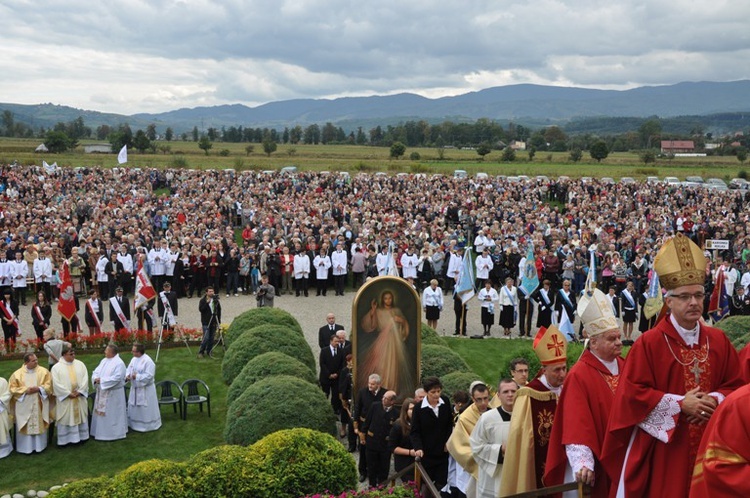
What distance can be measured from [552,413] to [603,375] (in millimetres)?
754

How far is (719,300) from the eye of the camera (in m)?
19.6

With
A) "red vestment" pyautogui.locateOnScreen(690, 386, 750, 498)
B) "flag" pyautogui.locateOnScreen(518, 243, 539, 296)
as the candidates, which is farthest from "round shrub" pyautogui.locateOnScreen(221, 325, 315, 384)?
"red vestment" pyautogui.locateOnScreen(690, 386, 750, 498)

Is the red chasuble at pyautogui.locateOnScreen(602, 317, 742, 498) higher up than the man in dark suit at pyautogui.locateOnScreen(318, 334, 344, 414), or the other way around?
→ the red chasuble at pyautogui.locateOnScreen(602, 317, 742, 498)

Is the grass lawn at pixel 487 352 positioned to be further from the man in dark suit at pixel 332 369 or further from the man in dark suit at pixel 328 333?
the man in dark suit at pixel 332 369

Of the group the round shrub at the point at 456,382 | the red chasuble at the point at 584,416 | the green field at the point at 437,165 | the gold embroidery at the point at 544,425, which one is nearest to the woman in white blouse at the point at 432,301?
the round shrub at the point at 456,382

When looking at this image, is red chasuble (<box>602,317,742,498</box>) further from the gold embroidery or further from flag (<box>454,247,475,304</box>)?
flag (<box>454,247,475,304</box>)

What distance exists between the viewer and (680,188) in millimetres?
43406

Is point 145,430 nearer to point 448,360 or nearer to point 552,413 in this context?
point 448,360

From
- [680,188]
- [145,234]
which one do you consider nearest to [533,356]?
[145,234]

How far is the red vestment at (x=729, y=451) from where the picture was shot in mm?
3572

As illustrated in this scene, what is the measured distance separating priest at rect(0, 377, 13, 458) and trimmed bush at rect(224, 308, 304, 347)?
474cm

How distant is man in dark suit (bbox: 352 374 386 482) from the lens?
10.1m

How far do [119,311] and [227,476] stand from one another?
11022 mm

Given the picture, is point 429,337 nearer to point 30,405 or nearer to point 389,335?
point 389,335
